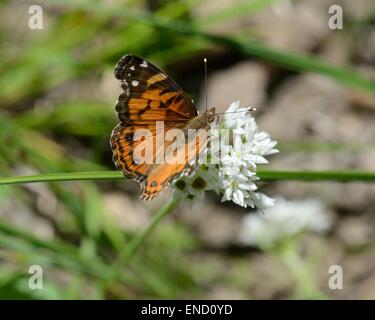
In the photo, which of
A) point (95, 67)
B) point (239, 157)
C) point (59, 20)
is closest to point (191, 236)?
point (95, 67)

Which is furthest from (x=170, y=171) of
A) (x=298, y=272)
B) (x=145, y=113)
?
(x=298, y=272)

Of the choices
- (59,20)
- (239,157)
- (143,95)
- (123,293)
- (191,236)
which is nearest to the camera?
(239,157)

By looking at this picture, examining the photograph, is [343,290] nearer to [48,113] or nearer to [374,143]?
[374,143]

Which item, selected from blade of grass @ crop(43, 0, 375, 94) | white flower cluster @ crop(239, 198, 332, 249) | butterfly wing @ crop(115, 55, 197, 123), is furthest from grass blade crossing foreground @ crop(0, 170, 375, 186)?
white flower cluster @ crop(239, 198, 332, 249)

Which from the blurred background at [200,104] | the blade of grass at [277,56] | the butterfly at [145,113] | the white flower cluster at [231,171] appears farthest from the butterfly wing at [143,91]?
the blurred background at [200,104]

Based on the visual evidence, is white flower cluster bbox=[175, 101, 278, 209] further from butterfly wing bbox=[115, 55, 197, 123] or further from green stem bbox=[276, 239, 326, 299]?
green stem bbox=[276, 239, 326, 299]

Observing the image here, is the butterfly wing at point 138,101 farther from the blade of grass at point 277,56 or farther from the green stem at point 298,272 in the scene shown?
the green stem at point 298,272

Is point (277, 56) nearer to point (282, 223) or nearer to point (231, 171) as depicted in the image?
point (282, 223)
